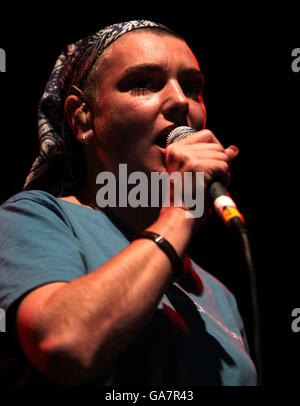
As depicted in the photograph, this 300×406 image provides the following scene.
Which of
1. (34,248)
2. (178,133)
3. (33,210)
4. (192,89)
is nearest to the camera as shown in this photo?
(34,248)

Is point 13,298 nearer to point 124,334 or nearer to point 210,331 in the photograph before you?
point 124,334

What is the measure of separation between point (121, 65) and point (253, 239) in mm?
1156

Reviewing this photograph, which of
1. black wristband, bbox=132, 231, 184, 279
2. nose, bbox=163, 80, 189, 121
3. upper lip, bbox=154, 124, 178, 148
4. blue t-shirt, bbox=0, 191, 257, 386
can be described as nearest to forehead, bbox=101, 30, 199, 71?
nose, bbox=163, 80, 189, 121

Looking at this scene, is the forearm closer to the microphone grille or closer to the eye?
the microphone grille

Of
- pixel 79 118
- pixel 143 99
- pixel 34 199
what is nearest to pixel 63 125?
pixel 79 118

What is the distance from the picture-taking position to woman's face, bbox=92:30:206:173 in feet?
4.12

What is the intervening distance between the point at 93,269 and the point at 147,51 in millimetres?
724

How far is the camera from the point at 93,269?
105 centimetres

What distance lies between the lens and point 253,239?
7.06 ft

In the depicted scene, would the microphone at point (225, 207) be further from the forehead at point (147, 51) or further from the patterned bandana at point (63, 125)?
the patterned bandana at point (63, 125)

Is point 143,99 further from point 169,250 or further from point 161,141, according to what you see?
point 169,250

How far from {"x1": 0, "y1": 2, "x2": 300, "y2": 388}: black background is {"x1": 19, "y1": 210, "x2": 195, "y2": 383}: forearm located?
3.75 feet

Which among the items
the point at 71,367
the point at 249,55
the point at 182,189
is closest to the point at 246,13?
the point at 249,55

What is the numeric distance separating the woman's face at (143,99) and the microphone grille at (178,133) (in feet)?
0.20
